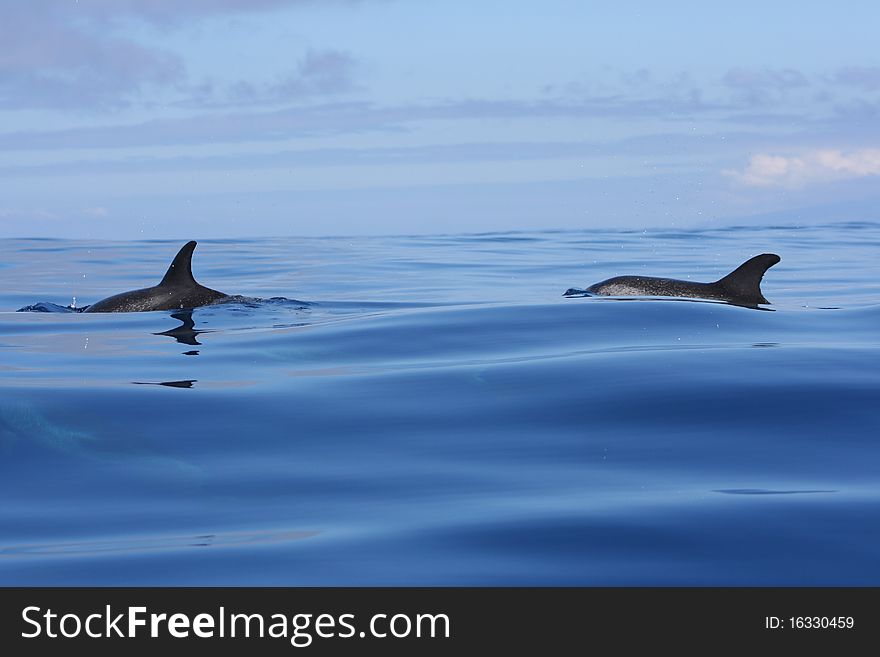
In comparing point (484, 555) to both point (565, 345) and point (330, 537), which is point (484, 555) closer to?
point (330, 537)

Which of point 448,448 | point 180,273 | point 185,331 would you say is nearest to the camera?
point 448,448

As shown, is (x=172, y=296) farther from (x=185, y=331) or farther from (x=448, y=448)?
(x=448, y=448)

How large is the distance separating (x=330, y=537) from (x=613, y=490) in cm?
182

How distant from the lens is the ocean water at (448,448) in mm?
6137

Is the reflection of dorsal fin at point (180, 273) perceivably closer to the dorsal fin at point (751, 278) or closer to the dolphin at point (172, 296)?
the dolphin at point (172, 296)

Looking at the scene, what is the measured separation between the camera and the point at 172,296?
63.6 ft

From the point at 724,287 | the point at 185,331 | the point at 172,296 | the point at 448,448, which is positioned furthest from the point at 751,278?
the point at 448,448

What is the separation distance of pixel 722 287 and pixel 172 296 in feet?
28.4

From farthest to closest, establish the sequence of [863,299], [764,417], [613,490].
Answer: [863,299]
[764,417]
[613,490]

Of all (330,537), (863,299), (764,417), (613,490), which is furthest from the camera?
(863,299)

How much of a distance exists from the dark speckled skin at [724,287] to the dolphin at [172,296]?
21.4 ft

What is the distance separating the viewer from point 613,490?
739cm
